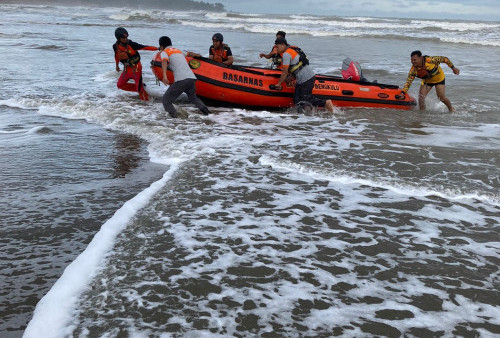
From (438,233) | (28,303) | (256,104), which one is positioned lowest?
(28,303)

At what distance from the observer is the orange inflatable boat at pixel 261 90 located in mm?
8852

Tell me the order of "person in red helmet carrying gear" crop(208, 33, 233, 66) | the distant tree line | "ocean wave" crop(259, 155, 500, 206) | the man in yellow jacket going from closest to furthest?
"ocean wave" crop(259, 155, 500, 206), the man in yellow jacket, "person in red helmet carrying gear" crop(208, 33, 233, 66), the distant tree line

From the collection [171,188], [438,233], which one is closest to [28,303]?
[171,188]

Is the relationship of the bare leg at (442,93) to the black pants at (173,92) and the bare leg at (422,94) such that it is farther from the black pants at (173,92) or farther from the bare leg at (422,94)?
the black pants at (173,92)

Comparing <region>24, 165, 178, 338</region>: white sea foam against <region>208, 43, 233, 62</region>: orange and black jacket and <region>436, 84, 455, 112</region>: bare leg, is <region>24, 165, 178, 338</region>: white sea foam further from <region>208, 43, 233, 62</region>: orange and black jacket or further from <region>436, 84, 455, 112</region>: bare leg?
<region>436, 84, 455, 112</region>: bare leg

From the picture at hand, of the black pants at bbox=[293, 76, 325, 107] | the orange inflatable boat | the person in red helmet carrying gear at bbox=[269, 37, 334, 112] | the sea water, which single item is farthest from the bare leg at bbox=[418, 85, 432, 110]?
the black pants at bbox=[293, 76, 325, 107]

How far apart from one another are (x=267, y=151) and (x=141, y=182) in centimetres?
199

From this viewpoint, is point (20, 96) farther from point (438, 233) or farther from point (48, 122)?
point (438, 233)

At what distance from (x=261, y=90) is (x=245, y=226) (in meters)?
5.53

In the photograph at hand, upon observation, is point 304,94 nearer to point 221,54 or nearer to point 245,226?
point 221,54

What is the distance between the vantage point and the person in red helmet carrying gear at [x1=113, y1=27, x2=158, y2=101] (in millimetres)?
9094

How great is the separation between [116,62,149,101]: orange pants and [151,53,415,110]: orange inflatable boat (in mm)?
766

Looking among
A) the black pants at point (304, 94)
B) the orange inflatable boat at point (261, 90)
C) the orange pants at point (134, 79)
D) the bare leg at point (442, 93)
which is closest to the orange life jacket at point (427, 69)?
the bare leg at point (442, 93)

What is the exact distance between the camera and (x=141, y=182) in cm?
493
